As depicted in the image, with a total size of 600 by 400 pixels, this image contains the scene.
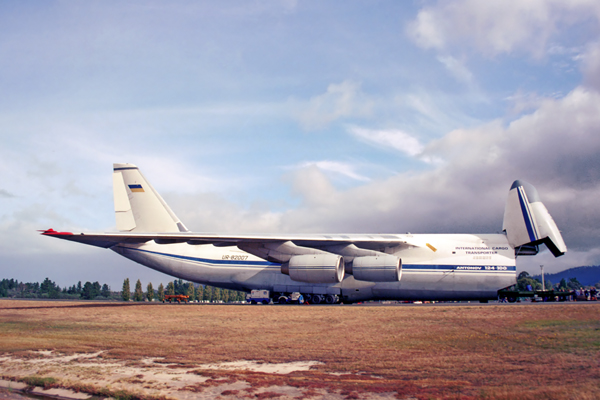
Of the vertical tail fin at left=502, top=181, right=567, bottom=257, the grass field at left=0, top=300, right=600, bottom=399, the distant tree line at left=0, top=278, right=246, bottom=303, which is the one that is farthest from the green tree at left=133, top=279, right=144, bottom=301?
the vertical tail fin at left=502, top=181, right=567, bottom=257

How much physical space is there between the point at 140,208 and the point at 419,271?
17926 mm

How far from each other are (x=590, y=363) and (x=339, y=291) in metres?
16.5

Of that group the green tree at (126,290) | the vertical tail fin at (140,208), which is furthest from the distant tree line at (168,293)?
the vertical tail fin at (140,208)

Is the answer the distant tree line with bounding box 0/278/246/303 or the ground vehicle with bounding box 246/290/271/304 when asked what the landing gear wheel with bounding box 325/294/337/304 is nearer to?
the ground vehicle with bounding box 246/290/271/304

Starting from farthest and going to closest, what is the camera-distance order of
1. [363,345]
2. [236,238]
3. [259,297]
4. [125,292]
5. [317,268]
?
[125,292], [259,297], [236,238], [317,268], [363,345]

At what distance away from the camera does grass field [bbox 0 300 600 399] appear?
9.14m

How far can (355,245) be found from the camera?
25.9 metres

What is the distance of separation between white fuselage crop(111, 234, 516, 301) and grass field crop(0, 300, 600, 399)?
529cm

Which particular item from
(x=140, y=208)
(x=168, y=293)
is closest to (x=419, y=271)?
(x=140, y=208)

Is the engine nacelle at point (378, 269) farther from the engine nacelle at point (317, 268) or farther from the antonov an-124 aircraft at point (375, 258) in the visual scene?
the engine nacelle at point (317, 268)

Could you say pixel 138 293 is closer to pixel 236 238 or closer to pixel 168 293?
pixel 168 293

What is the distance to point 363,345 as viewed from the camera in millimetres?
13188

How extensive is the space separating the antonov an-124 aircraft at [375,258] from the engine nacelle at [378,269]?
0.05 m

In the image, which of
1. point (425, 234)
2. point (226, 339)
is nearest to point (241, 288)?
point (425, 234)
